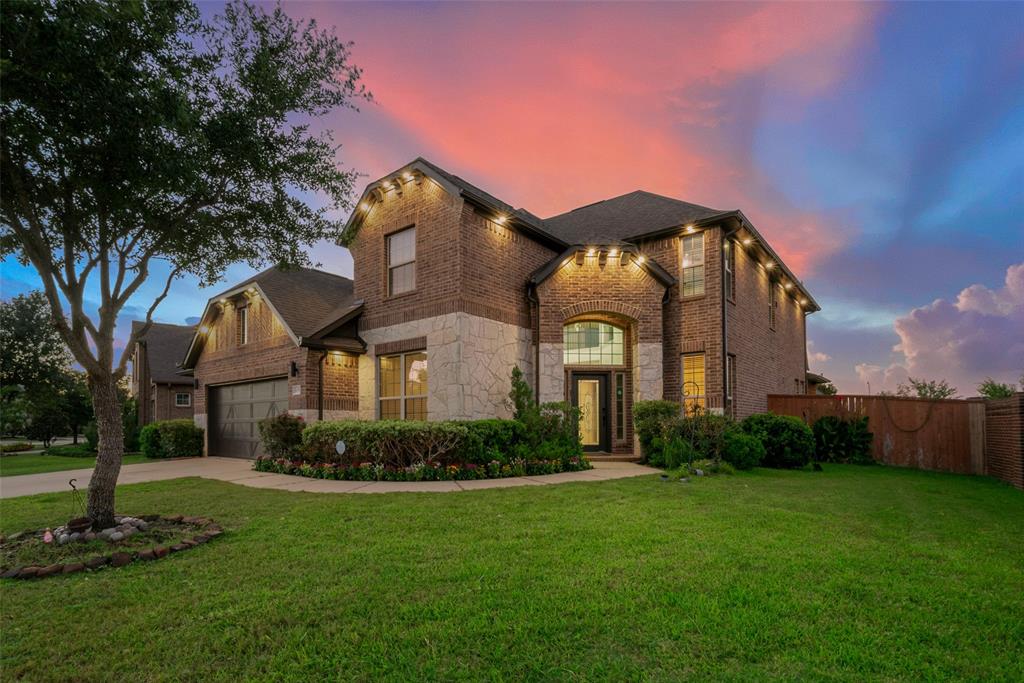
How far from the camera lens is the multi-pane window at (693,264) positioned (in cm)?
1330

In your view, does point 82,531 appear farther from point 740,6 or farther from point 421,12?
point 740,6

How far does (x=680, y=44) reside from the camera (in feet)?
33.5

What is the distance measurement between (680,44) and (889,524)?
372 inches

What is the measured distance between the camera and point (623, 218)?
15820 mm

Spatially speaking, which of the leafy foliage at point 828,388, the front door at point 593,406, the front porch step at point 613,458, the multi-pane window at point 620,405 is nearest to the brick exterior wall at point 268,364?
the front door at point 593,406

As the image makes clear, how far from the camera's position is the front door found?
43.0 feet

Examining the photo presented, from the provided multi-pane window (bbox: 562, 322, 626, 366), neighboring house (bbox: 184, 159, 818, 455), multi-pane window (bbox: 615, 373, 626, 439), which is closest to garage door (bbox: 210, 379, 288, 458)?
neighboring house (bbox: 184, 159, 818, 455)

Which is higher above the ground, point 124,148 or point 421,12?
point 421,12

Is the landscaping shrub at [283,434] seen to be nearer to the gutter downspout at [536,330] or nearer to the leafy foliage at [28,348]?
the gutter downspout at [536,330]

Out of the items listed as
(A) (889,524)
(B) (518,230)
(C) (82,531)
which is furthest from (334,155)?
(A) (889,524)

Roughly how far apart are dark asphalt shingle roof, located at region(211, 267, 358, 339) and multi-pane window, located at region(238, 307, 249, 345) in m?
0.75

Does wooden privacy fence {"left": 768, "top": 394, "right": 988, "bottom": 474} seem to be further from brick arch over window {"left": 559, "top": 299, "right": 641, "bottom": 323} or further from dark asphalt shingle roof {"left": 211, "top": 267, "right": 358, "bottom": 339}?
dark asphalt shingle roof {"left": 211, "top": 267, "right": 358, "bottom": 339}

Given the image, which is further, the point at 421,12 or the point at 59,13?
the point at 421,12

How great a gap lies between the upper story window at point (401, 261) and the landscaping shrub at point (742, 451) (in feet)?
26.7
